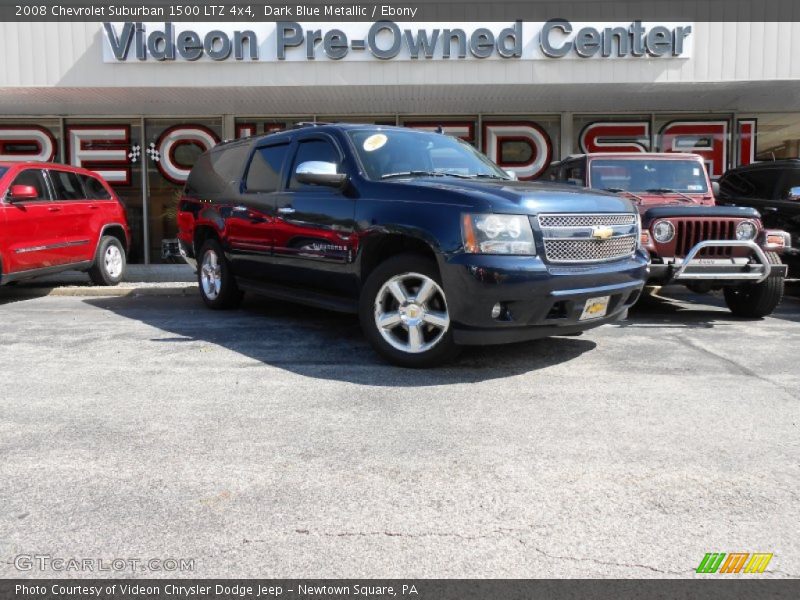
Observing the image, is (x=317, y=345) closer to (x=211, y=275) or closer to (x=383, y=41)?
(x=211, y=275)

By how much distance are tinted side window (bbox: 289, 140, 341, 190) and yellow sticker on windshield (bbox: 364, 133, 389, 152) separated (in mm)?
264

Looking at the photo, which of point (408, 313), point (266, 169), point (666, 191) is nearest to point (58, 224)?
point (266, 169)

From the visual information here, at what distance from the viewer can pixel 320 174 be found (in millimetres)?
5395

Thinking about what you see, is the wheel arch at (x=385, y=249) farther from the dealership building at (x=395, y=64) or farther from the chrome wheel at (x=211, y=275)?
the dealership building at (x=395, y=64)

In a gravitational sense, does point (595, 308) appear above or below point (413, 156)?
below

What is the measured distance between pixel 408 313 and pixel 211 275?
3.69 m

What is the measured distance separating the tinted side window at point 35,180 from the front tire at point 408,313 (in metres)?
5.88

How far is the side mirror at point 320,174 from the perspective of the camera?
5.40m

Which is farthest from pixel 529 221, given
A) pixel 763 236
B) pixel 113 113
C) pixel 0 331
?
pixel 113 113

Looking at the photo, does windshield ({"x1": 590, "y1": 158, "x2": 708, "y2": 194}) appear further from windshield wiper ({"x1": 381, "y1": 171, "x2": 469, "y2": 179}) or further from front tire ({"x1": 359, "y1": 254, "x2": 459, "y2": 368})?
front tire ({"x1": 359, "y1": 254, "x2": 459, "y2": 368})

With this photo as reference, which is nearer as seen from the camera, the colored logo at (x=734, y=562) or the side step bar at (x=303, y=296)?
the colored logo at (x=734, y=562)

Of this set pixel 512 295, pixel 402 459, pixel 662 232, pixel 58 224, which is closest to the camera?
pixel 402 459

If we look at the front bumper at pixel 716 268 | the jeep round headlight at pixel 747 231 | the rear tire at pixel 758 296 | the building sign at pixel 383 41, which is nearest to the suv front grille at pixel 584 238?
the front bumper at pixel 716 268

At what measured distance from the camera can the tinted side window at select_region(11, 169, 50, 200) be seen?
875 centimetres
